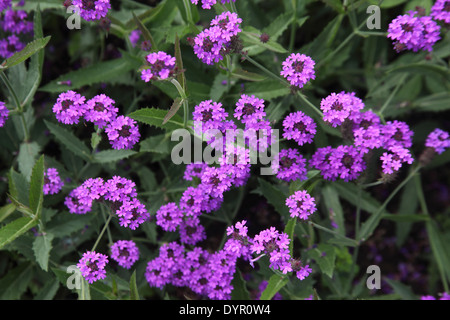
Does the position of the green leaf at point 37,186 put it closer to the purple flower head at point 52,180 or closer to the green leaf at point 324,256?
the purple flower head at point 52,180

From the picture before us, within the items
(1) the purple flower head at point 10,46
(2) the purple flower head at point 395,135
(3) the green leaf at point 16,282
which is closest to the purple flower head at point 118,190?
(3) the green leaf at point 16,282

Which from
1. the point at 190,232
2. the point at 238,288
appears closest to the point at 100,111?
the point at 190,232

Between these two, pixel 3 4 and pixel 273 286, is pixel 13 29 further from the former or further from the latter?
pixel 273 286

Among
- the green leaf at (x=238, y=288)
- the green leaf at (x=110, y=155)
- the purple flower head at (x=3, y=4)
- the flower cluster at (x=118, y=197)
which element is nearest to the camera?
the flower cluster at (x=118, y=197)

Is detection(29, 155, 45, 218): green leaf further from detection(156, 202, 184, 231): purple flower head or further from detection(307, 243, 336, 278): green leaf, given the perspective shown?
detection(307, 243, 336, 278): green leaf

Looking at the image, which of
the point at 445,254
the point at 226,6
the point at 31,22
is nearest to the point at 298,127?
the point at 226,6
